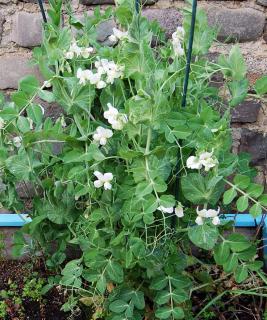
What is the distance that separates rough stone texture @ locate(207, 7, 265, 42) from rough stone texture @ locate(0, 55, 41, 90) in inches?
27.0

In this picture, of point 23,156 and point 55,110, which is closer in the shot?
point 23,156

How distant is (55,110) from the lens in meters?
2.27

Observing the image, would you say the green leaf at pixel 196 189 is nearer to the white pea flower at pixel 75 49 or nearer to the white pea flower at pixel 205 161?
the white pea flower at pixel 205 161

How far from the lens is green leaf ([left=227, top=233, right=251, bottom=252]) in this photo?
171 centimetres

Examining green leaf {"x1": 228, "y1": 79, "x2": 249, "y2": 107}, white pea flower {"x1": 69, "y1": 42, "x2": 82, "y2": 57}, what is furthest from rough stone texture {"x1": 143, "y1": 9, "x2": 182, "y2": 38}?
green leaf {"x1": 228, "y1": 79, "x2": 249, "y2": 107}

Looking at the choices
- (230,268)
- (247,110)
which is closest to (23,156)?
(230,268)

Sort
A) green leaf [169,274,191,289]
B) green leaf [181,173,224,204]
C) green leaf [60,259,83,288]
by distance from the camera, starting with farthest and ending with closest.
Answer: green leaf [60,259,83,288] < green leaf [169,274,191,289] < green leaf [181,173,224,204]

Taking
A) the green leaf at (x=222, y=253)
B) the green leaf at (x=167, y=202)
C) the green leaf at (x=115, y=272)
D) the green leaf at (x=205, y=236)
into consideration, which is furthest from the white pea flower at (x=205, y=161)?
the green leaf at (x=115, y=272)

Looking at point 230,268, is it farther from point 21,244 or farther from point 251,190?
point 21,244

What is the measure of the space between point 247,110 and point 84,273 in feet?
2.92

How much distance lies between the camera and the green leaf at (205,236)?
5.29 feet

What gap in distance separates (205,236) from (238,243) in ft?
0.50

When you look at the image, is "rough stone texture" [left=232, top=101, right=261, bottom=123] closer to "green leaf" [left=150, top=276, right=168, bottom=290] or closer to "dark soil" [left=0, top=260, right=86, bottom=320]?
"green leaf" [left=150, top=276, right=168, bottom=290]

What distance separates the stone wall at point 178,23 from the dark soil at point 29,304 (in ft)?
2.34
